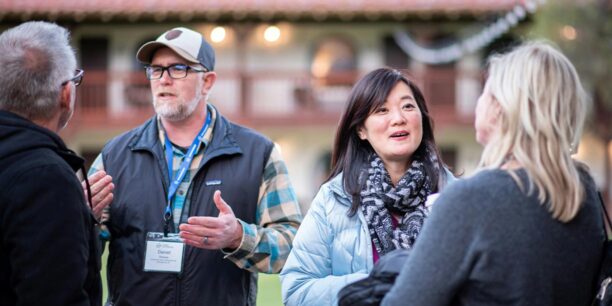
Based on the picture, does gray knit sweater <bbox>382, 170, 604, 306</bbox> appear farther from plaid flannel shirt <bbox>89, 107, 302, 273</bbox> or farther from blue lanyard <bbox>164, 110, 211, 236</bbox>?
blue lanyard <bbox>164, 110, 211, 236</bbox>

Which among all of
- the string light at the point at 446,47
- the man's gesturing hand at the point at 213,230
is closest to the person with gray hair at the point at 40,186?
the man's gesturing hand at the point at 213,230

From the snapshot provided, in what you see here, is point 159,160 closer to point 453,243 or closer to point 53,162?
point 53,162

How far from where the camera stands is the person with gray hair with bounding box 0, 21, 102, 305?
96.7 inches

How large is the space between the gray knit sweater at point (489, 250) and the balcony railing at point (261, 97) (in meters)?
18.7

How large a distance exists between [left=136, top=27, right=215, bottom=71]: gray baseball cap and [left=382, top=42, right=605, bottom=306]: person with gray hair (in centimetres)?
201

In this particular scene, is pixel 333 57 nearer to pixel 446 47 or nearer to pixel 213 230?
pixel 446 47

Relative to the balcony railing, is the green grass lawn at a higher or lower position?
lower

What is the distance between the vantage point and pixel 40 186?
2.50 metres

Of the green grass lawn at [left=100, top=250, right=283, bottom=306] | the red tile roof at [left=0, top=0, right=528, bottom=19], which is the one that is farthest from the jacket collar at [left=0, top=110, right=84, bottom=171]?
the red tile roof at [left=0, top=0, right=528, bottom=19]

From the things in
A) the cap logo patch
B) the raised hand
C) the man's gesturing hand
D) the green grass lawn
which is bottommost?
the green grass lawn

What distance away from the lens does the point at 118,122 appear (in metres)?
21.1

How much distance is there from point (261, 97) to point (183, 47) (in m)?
18.3

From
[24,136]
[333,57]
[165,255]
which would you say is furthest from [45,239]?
[333,57]

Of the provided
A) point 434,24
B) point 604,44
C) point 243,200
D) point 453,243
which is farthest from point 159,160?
point 434,24
